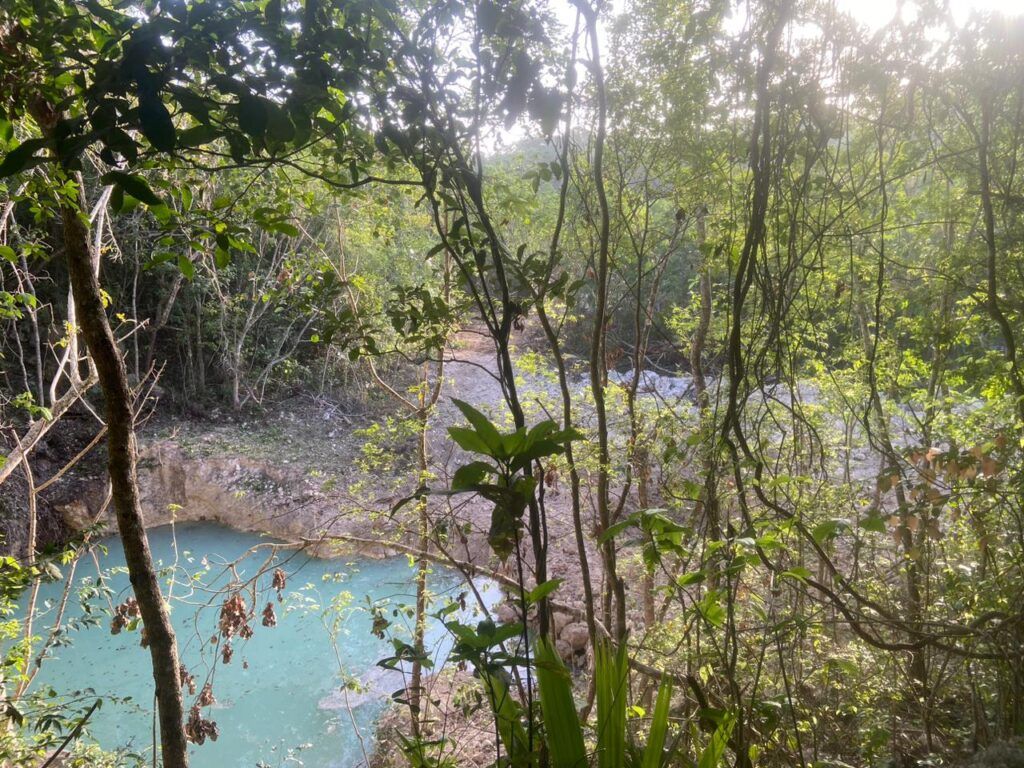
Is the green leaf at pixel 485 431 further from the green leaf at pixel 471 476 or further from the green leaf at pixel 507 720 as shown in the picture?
the green leaf at pixel 507 720

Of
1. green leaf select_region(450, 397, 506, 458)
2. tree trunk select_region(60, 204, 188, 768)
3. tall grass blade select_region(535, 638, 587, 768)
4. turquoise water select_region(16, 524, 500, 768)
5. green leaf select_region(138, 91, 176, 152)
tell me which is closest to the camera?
green leaf select_region(138, 91, 176, 152)

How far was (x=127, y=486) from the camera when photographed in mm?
1745

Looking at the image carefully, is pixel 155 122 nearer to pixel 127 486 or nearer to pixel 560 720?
pixel 560 720

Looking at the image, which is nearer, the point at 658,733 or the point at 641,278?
the point at 658,733

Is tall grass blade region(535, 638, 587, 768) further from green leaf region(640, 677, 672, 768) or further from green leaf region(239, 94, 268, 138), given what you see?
green leaf region(239, 94, 268, 138)

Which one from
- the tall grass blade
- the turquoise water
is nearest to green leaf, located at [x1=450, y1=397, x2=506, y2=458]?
the tall grass blade

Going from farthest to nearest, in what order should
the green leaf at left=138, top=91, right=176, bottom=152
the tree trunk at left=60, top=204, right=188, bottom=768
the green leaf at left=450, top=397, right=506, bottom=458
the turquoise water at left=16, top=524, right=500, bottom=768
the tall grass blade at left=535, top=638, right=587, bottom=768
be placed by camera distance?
1. the turquoise water at left=16, top=524, right=500, bottom=768
2. the tree trunk at left=60, top=204, right=188, bottom=768
3. the tall grass blade at left=535, top=638, right=587, bottom=768
4. the green leaf at left=450, top=397, right=506, bottom=458
5. the green leaf at left=138, top=91, right=176, bottom=152

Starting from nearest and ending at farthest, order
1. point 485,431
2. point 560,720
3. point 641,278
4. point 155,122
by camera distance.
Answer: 1. point 155,122
2. point 485,431
3. point 560,720
4. point 641,278

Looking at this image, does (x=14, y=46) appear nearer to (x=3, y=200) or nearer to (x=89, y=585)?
(x=3, y=200)

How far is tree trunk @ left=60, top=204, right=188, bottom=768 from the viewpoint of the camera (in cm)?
165

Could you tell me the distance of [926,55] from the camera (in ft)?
4.62

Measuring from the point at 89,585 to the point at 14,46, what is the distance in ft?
8.19

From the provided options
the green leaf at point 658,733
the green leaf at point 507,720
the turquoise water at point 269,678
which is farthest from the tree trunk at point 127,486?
the turquoise water at point 269,678

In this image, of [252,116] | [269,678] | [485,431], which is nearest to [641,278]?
[485,431]
